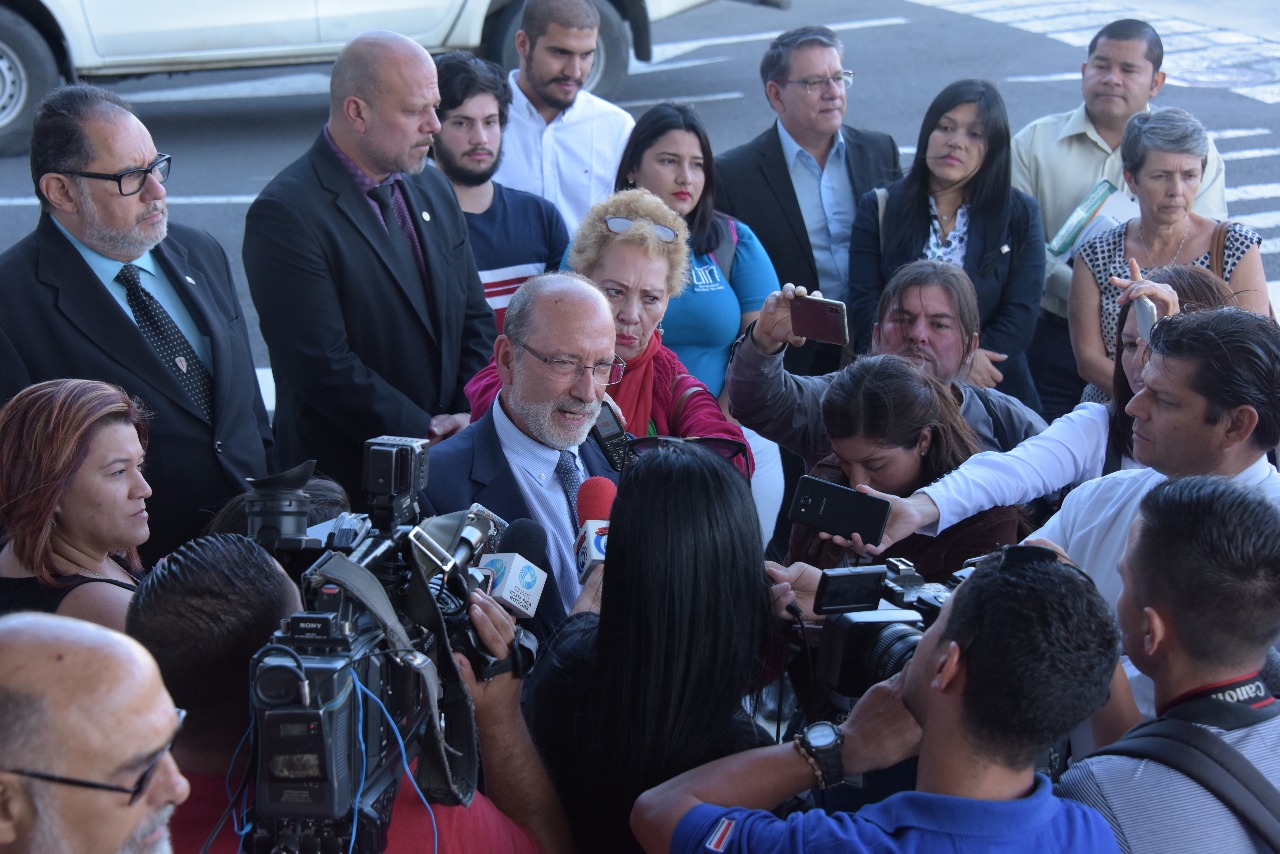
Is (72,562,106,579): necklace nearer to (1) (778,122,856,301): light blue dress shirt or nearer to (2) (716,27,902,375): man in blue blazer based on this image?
(2) (716,27,902,375): man in blue blazer

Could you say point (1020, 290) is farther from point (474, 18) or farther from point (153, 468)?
point (474, 18)

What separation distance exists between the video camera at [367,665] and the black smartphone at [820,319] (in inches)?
59.4

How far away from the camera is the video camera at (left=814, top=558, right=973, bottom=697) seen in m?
2.27

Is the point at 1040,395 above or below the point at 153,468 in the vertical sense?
below

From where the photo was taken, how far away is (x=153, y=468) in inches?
140

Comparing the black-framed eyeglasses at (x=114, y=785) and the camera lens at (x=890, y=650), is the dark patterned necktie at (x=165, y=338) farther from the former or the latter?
the camera lens at (x=890, y=650)

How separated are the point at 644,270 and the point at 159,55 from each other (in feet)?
23.0

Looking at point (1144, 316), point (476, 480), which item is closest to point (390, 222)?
point (476, 480)

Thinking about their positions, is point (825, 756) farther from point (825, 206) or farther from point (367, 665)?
point (825, 206)

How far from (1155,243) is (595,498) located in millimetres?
2807

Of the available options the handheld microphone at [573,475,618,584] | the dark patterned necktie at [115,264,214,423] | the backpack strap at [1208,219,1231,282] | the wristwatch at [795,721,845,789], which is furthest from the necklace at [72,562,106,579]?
the backpack strap at [1208,219,1231,282]

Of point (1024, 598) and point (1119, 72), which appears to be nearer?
point (1024, 598)

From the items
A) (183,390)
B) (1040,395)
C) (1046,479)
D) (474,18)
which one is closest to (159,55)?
(474,18)

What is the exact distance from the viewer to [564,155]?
5.45 metres
